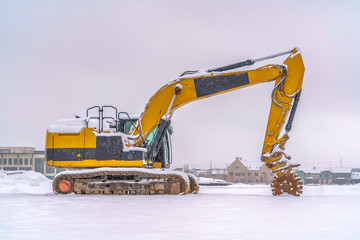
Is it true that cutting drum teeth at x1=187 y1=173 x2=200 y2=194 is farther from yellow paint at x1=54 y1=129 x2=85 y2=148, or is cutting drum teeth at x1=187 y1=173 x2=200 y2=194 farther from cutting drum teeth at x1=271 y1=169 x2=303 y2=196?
yellow paint at x1=54 y1=129 x2=85 y2=148

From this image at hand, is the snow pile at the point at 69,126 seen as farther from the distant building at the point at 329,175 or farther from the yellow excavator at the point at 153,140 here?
the distant building at the point at 329,175

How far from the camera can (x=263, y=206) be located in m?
9.69

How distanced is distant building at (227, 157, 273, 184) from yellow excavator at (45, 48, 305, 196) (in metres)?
71.4

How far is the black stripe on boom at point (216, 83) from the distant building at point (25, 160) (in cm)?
6784

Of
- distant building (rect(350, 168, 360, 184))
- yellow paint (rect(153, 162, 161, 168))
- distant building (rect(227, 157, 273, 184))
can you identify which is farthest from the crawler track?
distant building (rect(350, 168, 360, 184))

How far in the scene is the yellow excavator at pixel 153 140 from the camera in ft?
43.2

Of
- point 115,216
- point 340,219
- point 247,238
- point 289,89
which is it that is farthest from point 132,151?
point 247,238

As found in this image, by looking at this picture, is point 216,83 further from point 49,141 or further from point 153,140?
point 49,141

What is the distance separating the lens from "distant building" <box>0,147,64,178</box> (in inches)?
3115

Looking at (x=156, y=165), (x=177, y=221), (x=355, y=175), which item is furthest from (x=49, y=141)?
(x=355, y=175)

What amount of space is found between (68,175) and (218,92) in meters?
4.97

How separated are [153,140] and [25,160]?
233ft

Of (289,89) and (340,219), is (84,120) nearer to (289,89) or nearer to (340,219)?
(289,89)

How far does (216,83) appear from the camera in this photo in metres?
14.0
